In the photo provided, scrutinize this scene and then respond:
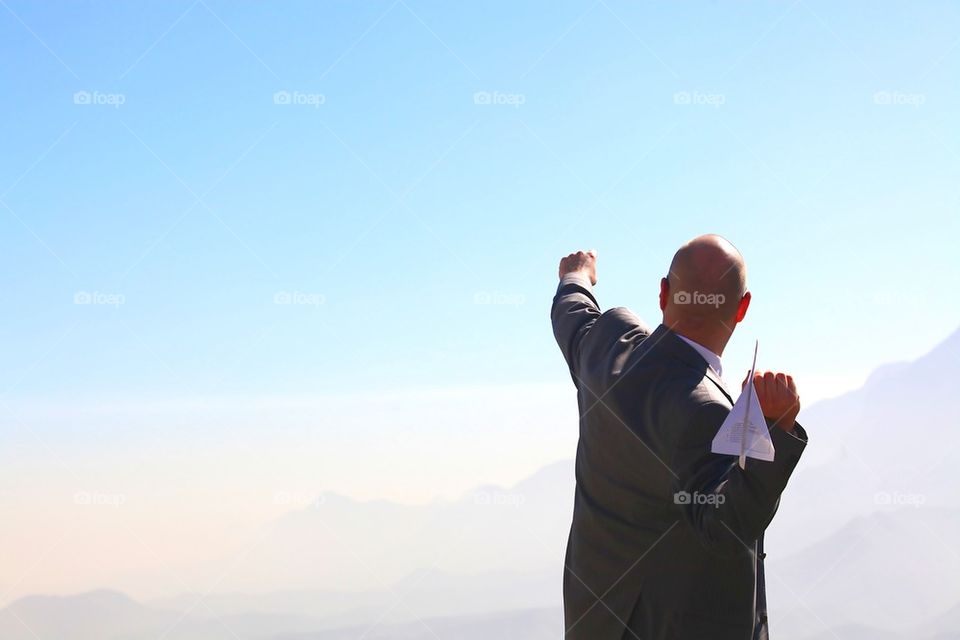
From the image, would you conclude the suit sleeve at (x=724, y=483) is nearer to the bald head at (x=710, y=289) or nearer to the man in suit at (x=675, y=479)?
the man in suit at (x=675, y=479)

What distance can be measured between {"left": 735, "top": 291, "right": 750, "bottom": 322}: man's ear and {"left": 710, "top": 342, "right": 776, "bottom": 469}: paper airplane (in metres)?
0.55

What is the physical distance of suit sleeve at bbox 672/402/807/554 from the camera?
214 centimetres

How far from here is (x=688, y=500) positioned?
7.51 ft

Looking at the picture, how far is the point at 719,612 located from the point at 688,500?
389 mm

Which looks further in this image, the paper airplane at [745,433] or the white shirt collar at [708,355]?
the white shirt collar at [708,355]

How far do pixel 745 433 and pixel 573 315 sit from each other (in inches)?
49.6

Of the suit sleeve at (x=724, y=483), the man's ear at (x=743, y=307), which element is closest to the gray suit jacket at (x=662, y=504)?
the suit sleeve at (x=724, y=483)

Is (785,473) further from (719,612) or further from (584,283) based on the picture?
(584,283)

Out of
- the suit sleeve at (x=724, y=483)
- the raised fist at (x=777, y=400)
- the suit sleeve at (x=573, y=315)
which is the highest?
the suit sleeve at (x=573, y=315)

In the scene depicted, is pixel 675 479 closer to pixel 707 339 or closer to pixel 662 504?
pixel 662 504

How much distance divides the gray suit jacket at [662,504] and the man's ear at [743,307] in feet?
0.66

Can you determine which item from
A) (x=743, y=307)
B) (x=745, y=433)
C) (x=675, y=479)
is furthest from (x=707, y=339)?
(x=745, y=433)

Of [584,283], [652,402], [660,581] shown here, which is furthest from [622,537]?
[584,283]

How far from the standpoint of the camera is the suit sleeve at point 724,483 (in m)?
2.14
